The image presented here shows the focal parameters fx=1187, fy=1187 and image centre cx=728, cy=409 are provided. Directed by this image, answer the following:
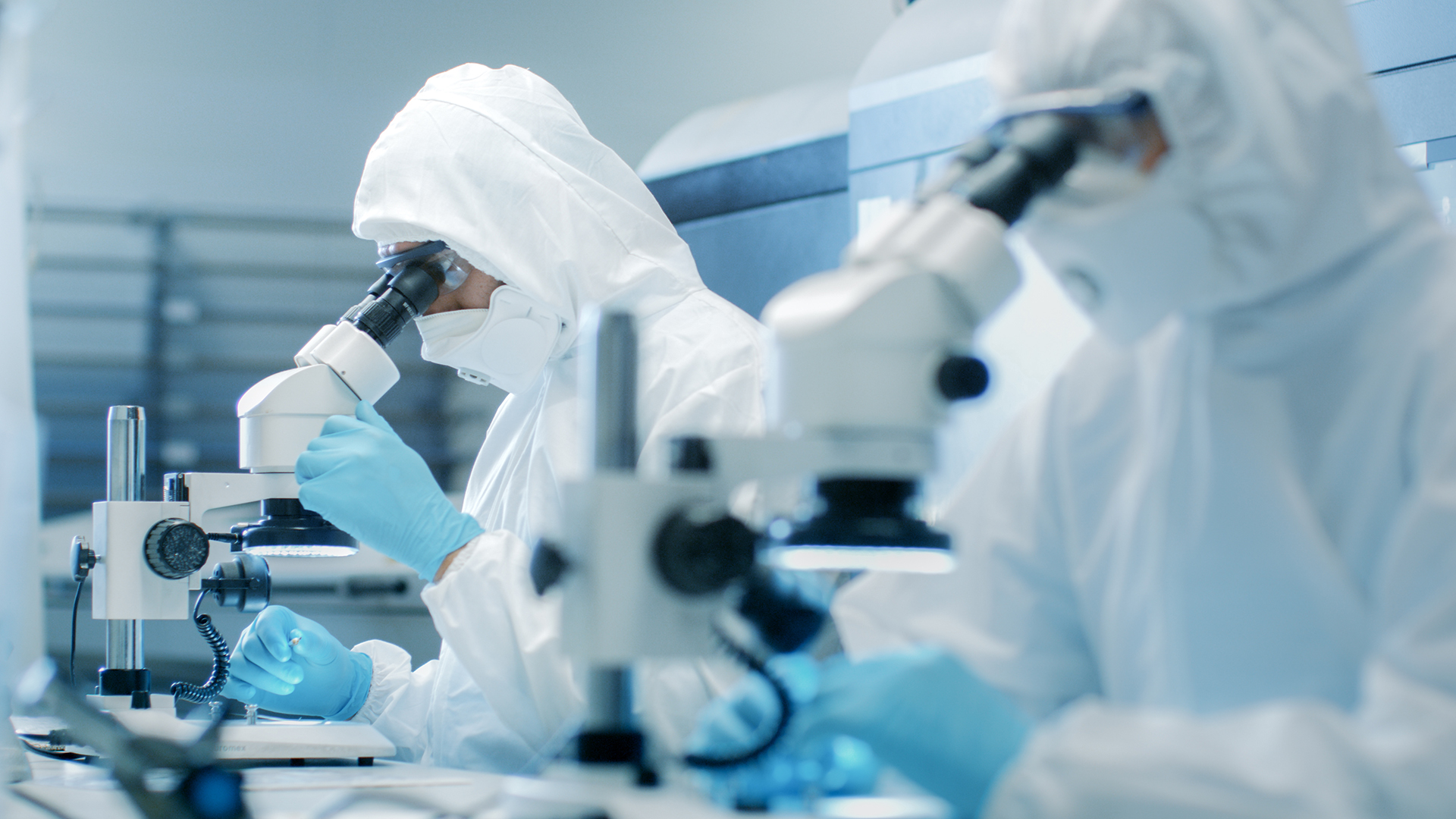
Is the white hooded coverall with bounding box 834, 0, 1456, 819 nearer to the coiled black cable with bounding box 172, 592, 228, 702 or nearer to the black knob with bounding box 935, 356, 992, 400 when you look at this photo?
the black knob with bounding box 935, 356, 992, 400

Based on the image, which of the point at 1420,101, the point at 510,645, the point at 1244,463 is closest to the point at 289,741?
the point at 510,645

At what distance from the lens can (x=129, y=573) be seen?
180 centimetres

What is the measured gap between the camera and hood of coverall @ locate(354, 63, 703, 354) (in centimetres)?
183

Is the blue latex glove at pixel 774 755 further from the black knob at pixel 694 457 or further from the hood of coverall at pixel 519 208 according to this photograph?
the hood of coverall at pixel 519 208

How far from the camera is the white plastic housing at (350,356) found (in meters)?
1.74

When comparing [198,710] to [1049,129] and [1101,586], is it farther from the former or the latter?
[1049,129]

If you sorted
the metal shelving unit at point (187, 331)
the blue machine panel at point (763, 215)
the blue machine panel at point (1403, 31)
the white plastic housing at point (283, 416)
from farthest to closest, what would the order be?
the metal shelving unit at point (187, 331) < the blue machine panel at point (763, 215) < the white plastic housing at point (283, 416) < the blue machine panel at point (1403, 31)

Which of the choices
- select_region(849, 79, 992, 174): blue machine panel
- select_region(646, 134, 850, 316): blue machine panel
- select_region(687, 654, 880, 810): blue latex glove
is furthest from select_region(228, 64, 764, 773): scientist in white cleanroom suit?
select_region(646, 134, 850, 316): blue machine panel

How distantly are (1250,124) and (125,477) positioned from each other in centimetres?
180

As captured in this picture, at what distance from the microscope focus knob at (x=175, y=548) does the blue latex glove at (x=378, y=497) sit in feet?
0.86

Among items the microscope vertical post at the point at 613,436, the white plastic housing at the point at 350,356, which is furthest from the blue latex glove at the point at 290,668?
the microscope vertical post at the point at 613,436

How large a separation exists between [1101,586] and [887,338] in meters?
0.44

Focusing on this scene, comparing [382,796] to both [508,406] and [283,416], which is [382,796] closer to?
[283,416]

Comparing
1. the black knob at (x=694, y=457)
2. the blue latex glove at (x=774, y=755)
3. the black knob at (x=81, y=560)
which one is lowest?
the blue latex glove at (x=774, y=755)
